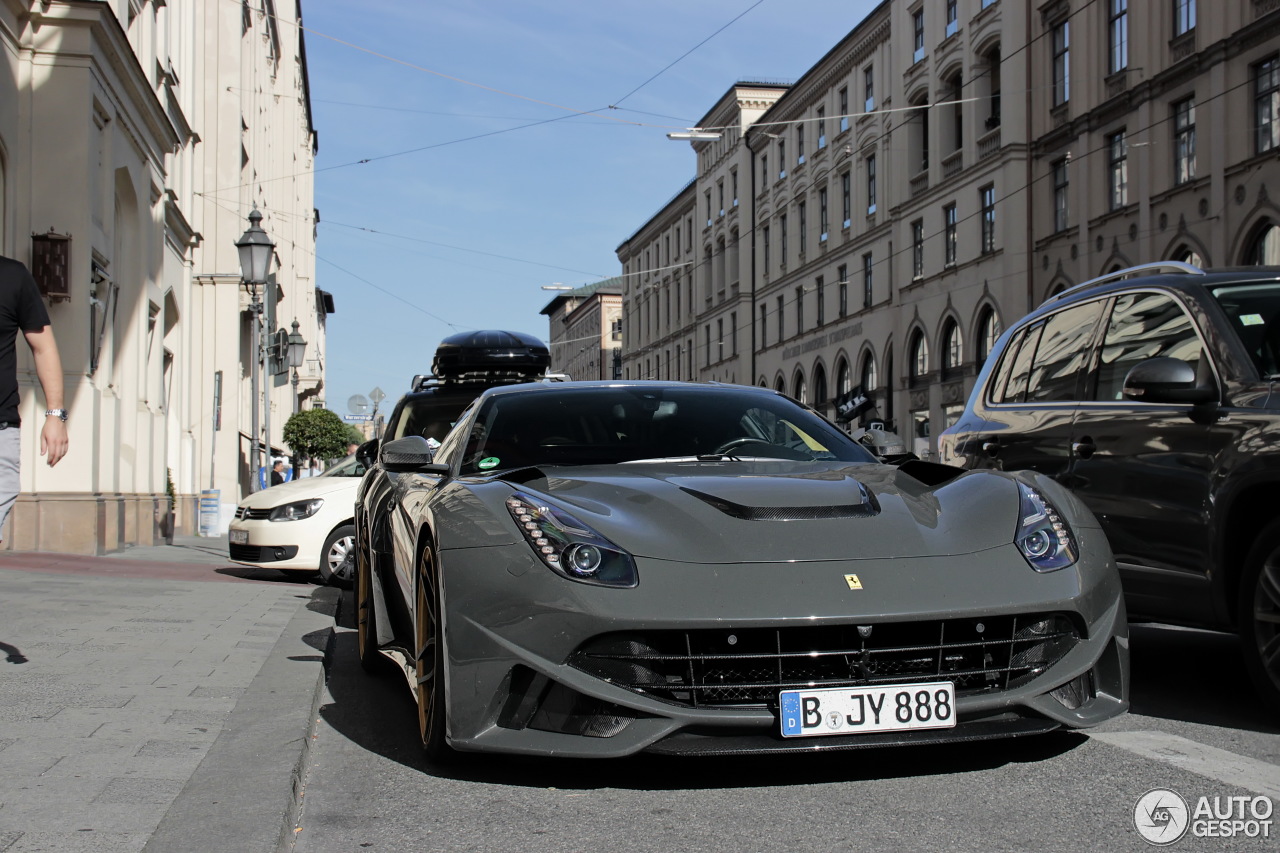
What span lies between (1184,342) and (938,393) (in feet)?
128

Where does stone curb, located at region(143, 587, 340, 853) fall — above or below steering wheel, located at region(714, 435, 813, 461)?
below

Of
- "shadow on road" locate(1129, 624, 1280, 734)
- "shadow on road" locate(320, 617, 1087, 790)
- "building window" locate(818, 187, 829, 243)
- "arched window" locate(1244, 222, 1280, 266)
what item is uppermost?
"building window" locate(818, 187, 829, 243)

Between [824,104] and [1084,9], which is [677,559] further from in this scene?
[824,104]

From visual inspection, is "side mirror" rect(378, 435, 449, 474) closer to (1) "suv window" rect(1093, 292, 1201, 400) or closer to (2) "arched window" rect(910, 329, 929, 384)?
(1) "suv window" rect(1093, 292, 1201, 400)

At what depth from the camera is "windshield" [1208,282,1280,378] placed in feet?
18.0

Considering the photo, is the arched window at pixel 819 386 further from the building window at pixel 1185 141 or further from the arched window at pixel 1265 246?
the arched window at pixel 1265 246

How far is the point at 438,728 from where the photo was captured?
4230 millimetres

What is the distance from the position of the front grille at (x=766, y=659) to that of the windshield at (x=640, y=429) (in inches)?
57.8

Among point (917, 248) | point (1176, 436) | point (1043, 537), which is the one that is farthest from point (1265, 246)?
point (1043, 537)

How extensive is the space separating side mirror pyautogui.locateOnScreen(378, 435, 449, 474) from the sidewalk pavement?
3.29ft

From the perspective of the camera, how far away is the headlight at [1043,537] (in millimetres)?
4125

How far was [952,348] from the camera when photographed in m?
43.9

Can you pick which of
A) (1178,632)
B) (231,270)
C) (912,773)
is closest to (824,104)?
(231,270)

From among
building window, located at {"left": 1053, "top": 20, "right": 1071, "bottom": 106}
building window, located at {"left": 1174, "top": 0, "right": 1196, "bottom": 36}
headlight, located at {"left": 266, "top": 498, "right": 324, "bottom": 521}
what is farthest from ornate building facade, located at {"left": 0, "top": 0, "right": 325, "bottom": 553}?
building window, located at {"left": 1053, "top": 20, "right": 1071, "bottom": 106}
